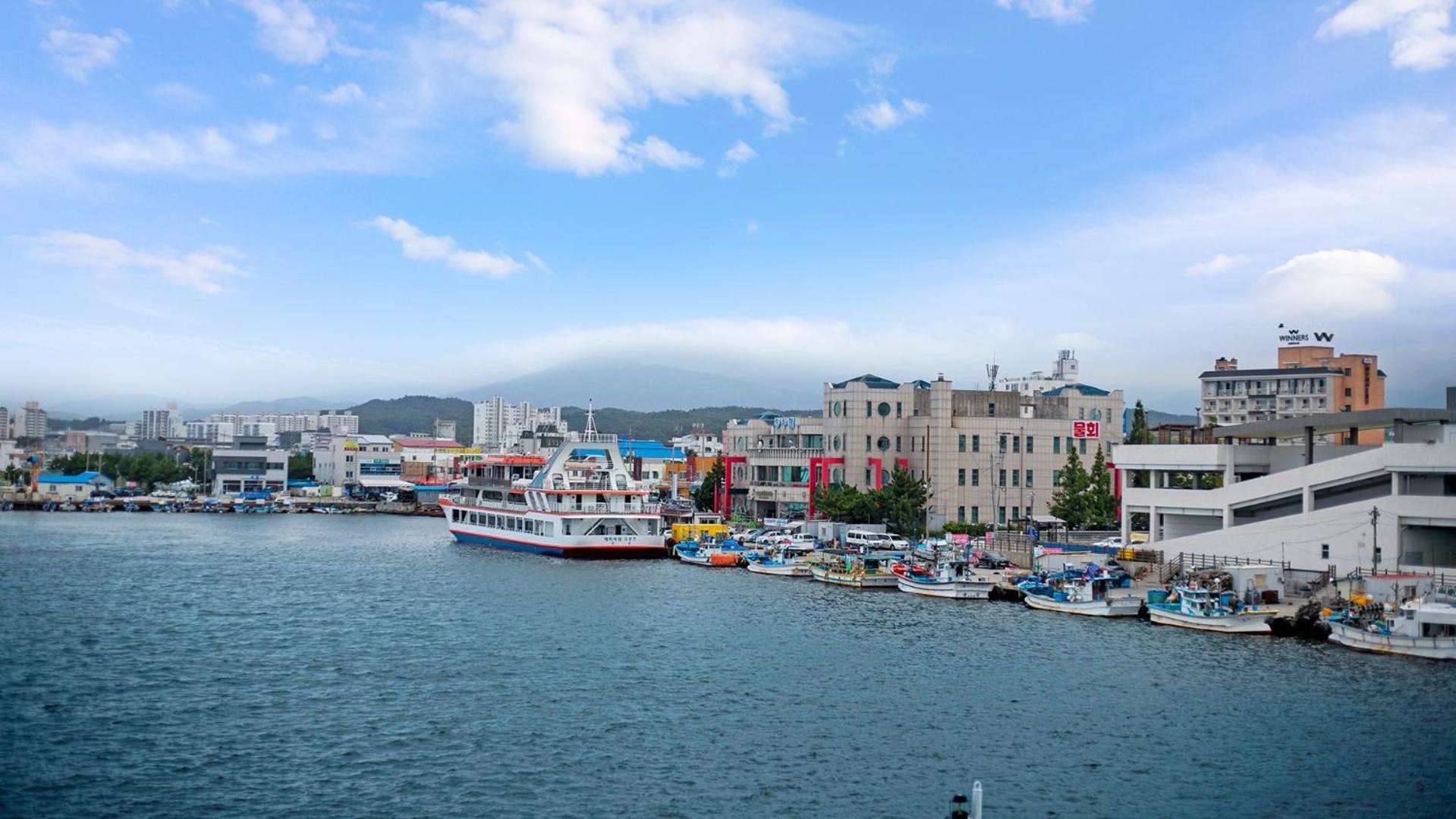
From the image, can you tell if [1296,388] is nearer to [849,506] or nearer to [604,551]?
[849,506]

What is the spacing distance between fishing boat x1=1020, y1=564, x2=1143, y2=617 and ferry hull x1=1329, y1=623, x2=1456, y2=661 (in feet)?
28.5

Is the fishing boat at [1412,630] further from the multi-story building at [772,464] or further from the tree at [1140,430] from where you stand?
the multi-story building at [772,464]

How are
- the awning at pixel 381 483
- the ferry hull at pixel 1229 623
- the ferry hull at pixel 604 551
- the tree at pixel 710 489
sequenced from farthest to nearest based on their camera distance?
the awning at pixel 381 483, the tree at pixel 710 489, the ferry hull at pixel 604 551, the ferry hull at pixel 1229 623

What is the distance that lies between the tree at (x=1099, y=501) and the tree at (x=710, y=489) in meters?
34.1

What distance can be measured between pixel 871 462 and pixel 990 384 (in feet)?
48.9

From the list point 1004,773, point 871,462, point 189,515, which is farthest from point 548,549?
point 189,515

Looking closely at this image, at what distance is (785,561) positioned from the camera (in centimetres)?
6256

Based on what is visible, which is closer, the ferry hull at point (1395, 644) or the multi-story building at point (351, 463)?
the ferry hull at point (1395, 644)

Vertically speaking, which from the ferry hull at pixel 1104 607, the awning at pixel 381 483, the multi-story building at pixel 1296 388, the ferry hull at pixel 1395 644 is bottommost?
the awning at pixel 381 483

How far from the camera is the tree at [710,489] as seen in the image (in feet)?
316

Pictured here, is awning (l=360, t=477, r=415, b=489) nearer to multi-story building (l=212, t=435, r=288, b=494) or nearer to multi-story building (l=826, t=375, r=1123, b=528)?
multi-story building (l=212, t=435, r=288, b=494)

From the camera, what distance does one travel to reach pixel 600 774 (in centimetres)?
2395

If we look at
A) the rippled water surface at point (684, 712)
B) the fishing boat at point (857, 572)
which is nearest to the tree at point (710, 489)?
the fishing boat at point (857, 572)

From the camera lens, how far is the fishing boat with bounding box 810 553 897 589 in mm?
56500
